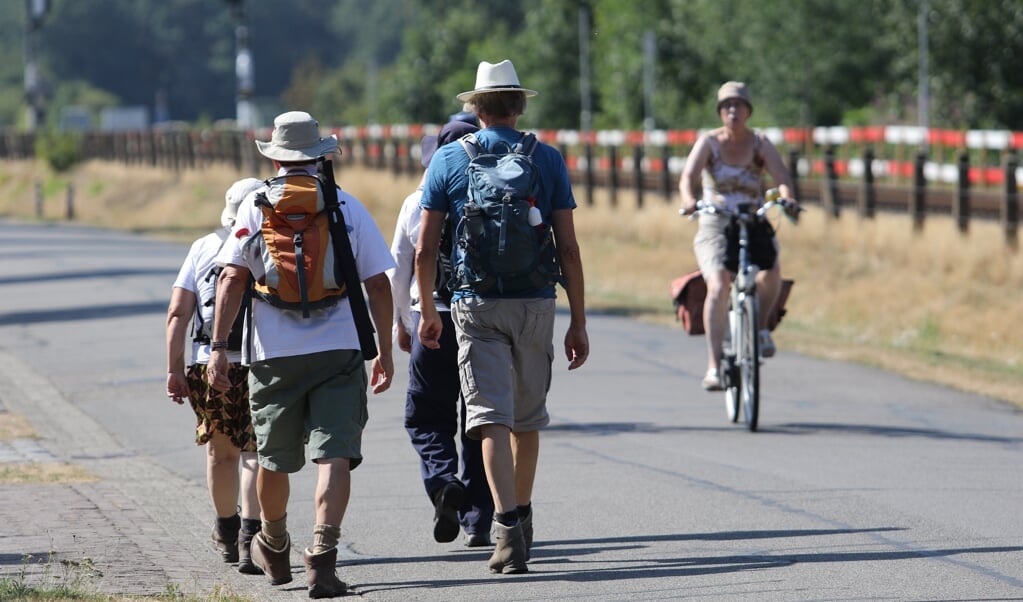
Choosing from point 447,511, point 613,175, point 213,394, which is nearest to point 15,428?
point 213,394

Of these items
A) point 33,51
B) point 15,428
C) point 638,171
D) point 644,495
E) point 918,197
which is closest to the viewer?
point 644,495

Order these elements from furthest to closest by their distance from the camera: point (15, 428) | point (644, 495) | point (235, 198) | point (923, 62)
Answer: point (923, 62) → point (15, 428) → point (644, 495) → point (235, 198)

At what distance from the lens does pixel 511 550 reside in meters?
6.57

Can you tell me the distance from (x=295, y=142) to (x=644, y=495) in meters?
2.78

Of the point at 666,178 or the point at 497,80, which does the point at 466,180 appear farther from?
the point at 666,178

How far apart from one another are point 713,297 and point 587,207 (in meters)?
22.3

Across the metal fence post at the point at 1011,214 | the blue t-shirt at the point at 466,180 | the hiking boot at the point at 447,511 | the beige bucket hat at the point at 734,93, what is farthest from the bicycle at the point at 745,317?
the metal fence post at the point at 1011,214

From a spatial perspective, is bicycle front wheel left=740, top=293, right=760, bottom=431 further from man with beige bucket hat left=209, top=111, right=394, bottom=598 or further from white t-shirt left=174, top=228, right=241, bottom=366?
man with beige bucket hat left=209, top=111, right=394, bottom=598

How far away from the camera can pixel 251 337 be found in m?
6.32

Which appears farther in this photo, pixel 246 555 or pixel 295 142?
pixel 246 555

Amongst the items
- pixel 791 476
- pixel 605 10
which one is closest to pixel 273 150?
pixel 791 476

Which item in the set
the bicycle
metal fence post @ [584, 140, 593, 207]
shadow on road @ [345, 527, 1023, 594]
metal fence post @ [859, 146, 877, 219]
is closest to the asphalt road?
shadow on road @ [345, 527, 1023, 594]

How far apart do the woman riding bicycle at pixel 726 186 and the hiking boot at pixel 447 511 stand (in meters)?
3.72

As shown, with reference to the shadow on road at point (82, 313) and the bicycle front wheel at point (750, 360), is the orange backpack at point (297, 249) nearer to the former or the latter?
the bicycle front wheel at point (750, 360)
